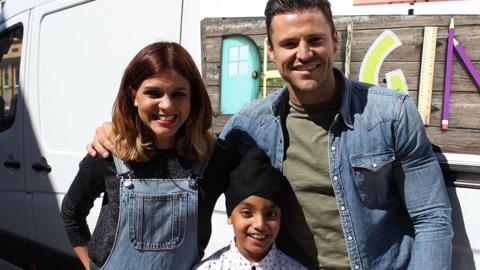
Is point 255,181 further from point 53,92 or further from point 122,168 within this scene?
point 53,92

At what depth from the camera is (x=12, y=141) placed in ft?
11.3

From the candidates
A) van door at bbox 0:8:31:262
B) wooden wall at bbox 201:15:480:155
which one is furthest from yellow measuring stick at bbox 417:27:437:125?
van door at bbox 0:8:31:262

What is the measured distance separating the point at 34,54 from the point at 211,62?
1.66m

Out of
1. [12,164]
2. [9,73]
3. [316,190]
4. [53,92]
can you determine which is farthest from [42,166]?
[316,190]

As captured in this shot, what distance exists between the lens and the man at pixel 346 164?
154cm

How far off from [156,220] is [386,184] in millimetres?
753

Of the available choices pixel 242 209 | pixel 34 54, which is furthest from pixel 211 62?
pixel 34 54

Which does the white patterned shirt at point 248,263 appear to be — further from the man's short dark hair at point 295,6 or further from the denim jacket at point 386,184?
the man's short dark hair at point 295,6

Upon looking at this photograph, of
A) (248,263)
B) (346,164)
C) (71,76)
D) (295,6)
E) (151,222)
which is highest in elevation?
(295,6)

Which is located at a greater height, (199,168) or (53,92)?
(53,92)

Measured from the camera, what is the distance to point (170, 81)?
1.64m

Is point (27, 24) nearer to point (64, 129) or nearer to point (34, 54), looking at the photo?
point (34, 54)

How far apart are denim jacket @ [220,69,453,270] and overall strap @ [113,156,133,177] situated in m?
0.66

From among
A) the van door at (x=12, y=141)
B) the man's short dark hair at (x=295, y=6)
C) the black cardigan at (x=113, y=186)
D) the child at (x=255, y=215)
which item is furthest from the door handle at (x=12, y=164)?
the man's short dark hair at (x=295, y=6)
